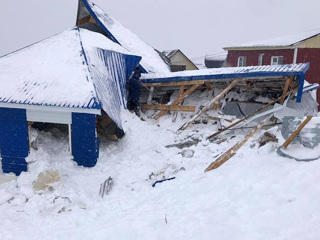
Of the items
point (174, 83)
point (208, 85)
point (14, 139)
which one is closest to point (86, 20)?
point (174, 83)

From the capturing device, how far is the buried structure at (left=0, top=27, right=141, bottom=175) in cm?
786

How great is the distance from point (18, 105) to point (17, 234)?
3.99 m

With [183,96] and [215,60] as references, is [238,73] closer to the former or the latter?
[183,96]

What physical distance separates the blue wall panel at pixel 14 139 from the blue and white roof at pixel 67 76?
389mm

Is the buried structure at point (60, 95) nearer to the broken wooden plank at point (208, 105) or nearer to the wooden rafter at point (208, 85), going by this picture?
the broken wooden plank at point (208, 105)

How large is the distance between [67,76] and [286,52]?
64.4 ft

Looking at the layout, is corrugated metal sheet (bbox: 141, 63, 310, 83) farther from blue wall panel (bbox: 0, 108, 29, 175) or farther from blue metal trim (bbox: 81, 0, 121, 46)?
blue wall panel (bbox: 0, 108, 29, 175)

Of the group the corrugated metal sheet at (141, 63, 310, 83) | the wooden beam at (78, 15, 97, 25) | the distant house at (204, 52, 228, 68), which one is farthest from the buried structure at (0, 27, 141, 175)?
the distant house at (204, 52, 228, 68)

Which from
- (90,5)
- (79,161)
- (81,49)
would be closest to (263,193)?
(79,161)

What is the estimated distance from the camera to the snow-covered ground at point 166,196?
13.8 ft

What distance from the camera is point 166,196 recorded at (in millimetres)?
6215

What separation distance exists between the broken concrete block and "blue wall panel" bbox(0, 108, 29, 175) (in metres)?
1.56

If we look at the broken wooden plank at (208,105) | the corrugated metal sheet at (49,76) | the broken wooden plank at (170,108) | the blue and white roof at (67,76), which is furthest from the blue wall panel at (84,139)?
the broken wooden plank at (170,108)

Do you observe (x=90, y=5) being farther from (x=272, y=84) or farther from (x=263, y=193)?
(x=263, y=193)
